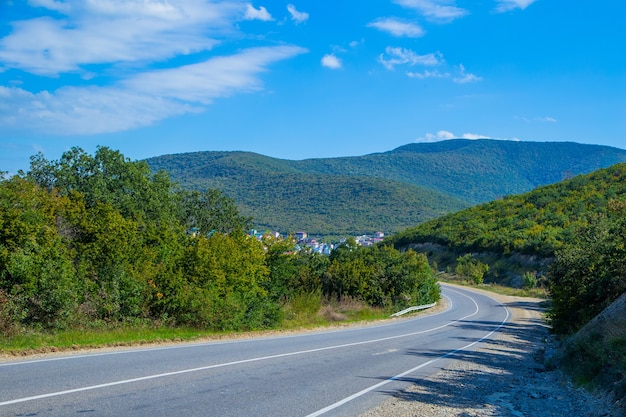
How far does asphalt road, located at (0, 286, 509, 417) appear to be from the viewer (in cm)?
739

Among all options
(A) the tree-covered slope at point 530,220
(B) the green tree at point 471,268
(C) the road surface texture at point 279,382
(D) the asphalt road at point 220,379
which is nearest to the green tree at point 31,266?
(C) the road surface texture at point 279,382

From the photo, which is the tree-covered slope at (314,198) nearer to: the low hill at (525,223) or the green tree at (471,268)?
the low hill at (525,223)

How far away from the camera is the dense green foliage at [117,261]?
14.2 meters

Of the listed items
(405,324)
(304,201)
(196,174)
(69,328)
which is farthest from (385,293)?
A: (196,174)

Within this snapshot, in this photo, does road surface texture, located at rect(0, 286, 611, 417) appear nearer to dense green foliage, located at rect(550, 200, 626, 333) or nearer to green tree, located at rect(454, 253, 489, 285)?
dense green foliage, located at rect(550, 200, 626, 333)

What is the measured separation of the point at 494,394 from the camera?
34.0 feet

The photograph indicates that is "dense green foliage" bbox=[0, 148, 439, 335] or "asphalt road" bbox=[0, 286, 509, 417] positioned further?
"dense green foliage" bbox=[0, 148, 439, 335]

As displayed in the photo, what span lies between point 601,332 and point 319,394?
322 inches

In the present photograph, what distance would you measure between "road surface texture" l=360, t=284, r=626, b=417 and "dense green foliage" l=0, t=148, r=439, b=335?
316 inches

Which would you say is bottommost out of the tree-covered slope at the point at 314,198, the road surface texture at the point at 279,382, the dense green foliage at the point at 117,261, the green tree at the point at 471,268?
the green tree at the point at 471,268

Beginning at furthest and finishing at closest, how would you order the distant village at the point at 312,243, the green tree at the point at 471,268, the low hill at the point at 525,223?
1. the green tree at the point at 471,268
2. the low hill at the point at 525,223
3. the distant village at the point at 312,243

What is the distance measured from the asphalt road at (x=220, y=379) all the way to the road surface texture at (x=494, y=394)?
457 mm

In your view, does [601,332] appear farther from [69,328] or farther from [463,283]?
[463,283]

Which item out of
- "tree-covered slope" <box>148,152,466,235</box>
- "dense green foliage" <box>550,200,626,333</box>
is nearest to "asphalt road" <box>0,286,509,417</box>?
"dense green foliage" <box>550,200,626,333</box>
